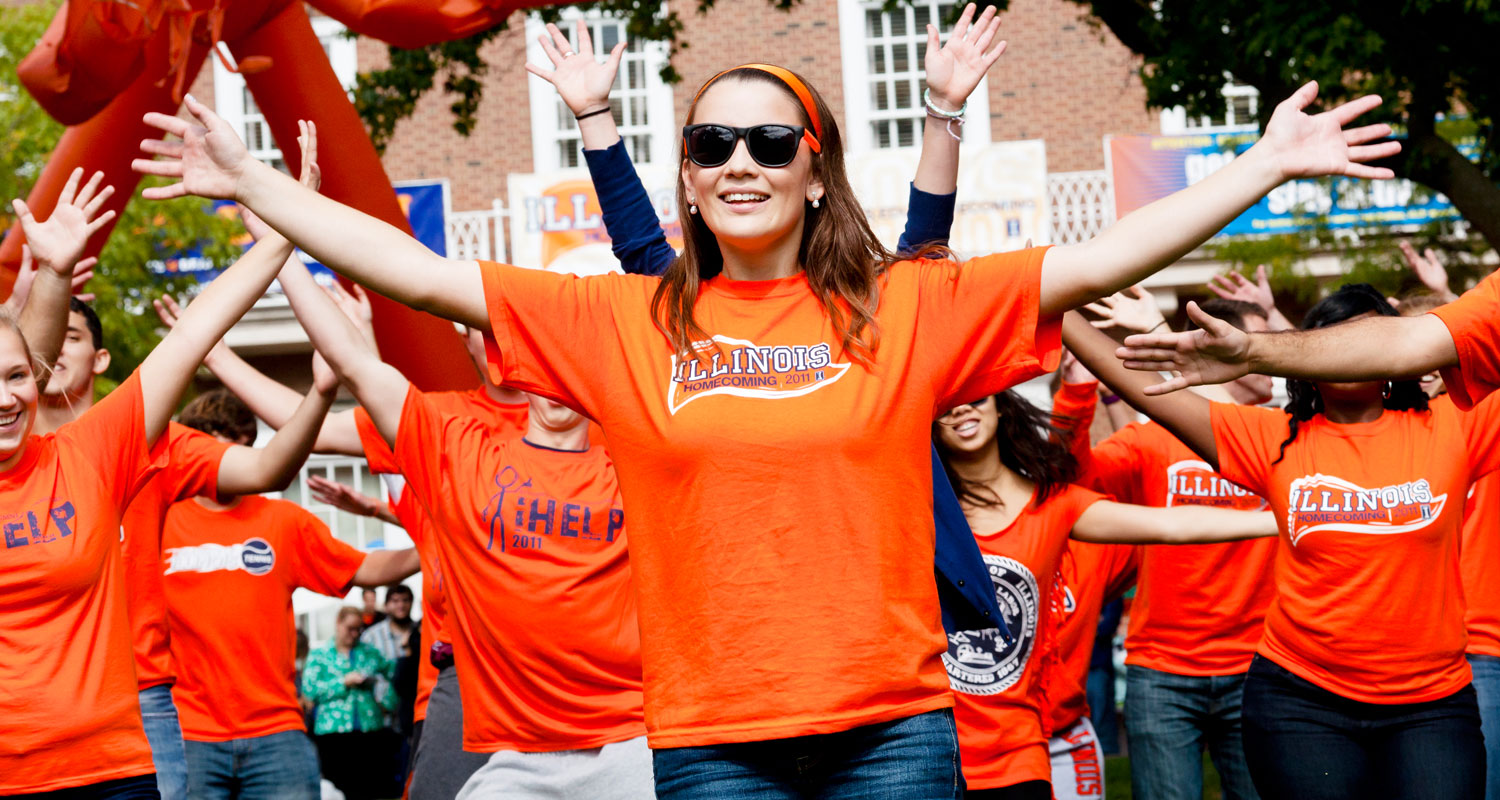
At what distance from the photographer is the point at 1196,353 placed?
3.12 metres

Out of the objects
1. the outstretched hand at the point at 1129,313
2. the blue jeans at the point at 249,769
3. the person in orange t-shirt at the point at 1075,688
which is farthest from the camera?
the blue jeans at the point at 249,769

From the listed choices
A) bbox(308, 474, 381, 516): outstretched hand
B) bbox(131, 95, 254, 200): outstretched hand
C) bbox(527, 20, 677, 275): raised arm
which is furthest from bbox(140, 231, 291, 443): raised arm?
bbox(308, 474, 381, 516): outstretched hand

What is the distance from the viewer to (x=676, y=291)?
284 cm

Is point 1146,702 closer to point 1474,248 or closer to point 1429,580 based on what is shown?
point 1429,580

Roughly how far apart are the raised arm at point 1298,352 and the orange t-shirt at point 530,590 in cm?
170

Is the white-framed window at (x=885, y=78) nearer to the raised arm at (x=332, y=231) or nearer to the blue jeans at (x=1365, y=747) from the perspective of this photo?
the blue jeans at (x=1365, y=747)

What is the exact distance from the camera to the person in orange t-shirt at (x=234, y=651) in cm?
577

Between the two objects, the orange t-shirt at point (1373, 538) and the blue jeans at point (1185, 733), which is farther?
the blue jeans at point (1185, 733)

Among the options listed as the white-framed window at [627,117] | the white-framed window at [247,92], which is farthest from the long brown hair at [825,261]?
the white-framed window at [247,92]

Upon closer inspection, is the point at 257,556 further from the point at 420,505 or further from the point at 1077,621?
the point at 1077,621

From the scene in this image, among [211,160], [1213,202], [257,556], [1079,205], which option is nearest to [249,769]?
[257,556]

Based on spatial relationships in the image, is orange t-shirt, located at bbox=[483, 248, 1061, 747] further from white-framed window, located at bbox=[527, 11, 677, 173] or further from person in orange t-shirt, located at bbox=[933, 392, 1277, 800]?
white-framed window, located at bbox=[527, 11, 677, 173]

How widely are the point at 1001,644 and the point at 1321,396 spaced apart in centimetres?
121

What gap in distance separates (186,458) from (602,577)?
1419 mm
